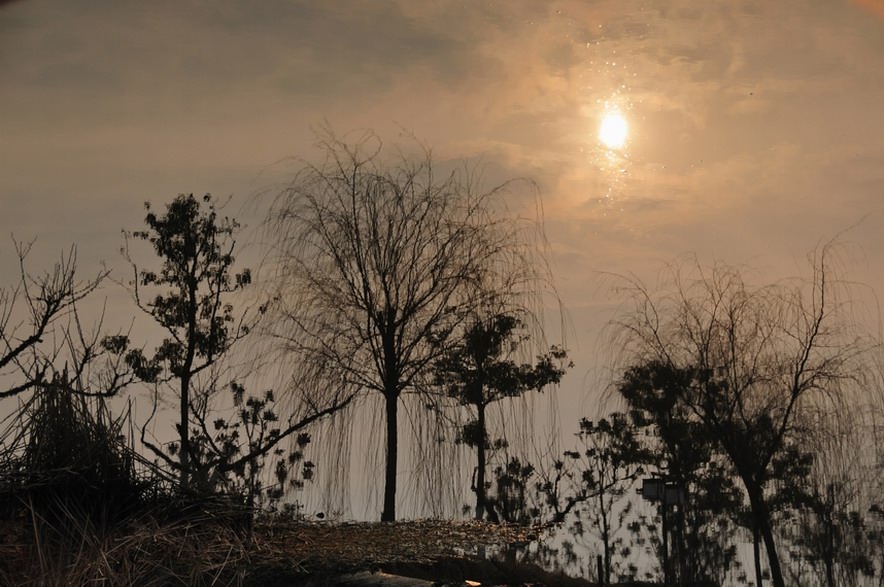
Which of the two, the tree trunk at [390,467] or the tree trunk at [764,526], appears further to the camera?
the tree trunk at [764,526]

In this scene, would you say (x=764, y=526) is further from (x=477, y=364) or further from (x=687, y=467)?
(x=477, y=364)

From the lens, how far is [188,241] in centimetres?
2112

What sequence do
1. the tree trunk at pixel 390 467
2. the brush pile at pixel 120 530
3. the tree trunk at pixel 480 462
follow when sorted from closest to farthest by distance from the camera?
the brush pile at pixel 120 530 → the tree trunk at pixel 390 467 → the tree trunk at pixel 480 462

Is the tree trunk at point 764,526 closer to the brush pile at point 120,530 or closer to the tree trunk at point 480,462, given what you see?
the tree trunk at point 480,462

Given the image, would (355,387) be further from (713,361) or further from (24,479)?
(713,361)

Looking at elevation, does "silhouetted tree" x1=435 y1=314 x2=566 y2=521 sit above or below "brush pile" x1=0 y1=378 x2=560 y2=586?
above

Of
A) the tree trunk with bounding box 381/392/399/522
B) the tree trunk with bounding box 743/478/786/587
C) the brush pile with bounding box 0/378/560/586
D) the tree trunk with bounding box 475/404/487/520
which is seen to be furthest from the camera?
the tree trunk with bounding box 743/478/786/587

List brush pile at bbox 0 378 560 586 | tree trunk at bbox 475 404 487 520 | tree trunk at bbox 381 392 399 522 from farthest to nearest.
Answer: tree trunk at bbox 475 404 487 520 → tree trunk at bbox 381 392 399 522 → brush pile at bbox 0 378 560 586

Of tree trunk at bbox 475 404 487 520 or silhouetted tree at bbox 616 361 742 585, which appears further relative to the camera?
silhouetted tree at bbox 616 361 742 585

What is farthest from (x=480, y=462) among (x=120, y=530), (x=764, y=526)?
(x=120, y=530)

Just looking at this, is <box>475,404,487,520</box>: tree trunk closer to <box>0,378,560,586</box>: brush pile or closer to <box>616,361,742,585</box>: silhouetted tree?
<box>616,361,742,585</box>: silhouetted tree

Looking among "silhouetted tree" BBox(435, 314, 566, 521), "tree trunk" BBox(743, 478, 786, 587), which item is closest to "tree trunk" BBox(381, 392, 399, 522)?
"silhouetted tree" BBox(435, 314, 566, 521)

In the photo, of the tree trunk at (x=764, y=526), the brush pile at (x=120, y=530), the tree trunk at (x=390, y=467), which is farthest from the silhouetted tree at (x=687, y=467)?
the brush pile at (x=120, y=530)

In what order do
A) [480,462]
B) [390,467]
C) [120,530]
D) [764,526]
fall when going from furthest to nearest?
1. [764,526]
2. [480,462]
3. [390,467]
4. [120,530]
